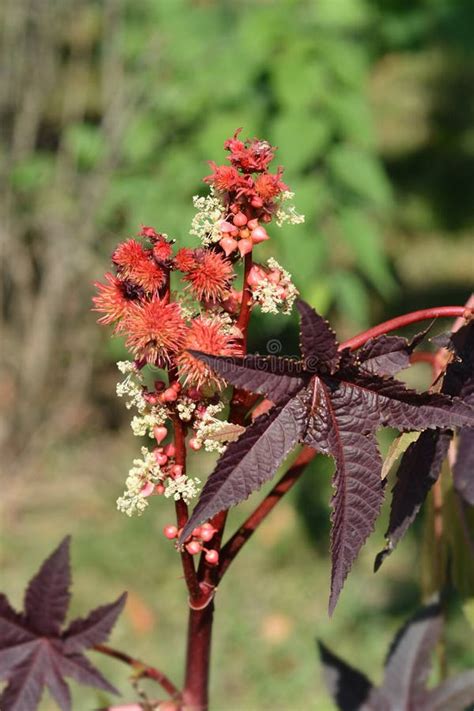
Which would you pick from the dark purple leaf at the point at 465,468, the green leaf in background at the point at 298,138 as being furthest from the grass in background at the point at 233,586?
the dark purple leaf at the point at 465,468

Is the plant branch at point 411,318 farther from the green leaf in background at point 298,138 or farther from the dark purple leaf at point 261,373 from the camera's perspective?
the green leaf in background at point 298,138

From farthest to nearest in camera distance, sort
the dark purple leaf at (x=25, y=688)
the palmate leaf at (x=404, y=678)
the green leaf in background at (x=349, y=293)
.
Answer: the green leaf in background at (x=349, y=293) < the palmate leaf at (x=404, y=678) < the dark purple leaf at (x=25, y=688)

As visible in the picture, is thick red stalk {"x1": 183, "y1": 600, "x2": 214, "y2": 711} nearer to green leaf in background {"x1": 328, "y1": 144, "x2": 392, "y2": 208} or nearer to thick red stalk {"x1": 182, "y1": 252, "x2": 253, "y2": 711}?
thick red stalk {"x1": 182, "y1": 252, "x2": 253, "y2": 711}

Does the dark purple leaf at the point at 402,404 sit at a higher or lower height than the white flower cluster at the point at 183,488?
higher

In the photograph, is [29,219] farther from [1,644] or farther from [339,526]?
[339,526]

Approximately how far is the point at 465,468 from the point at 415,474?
0.59ft

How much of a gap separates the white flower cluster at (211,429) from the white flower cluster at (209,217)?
14 centimetres

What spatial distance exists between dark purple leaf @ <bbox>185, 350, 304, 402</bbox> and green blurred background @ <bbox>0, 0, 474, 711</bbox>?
Result: 69.7 inches

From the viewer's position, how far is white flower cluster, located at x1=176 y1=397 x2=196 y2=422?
2.39 feet

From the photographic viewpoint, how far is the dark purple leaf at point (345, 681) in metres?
1.09

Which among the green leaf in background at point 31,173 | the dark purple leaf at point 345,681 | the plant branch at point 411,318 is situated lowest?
the dark purple leaf at point 345,681

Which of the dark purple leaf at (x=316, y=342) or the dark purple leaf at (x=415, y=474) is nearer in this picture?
the dark purple leaf at (x=316, y=342)

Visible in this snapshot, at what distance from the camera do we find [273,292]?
2.41 feet

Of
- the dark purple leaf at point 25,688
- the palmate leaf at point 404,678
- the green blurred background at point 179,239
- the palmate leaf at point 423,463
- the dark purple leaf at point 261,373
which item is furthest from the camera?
the green blurred background at point 179,239
